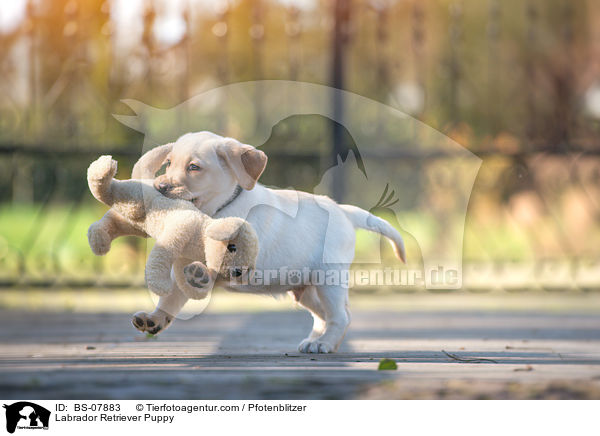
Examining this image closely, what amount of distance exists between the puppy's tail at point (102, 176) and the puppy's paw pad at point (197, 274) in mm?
347

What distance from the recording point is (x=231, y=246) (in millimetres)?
2121

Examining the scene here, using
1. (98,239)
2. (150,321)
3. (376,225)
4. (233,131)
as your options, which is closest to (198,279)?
(150,321)

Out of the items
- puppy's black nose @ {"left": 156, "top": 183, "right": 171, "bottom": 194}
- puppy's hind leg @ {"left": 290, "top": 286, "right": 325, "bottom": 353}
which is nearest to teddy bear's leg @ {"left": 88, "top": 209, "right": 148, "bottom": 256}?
puppy's black nose @ {"left": 156, "top": 183, "right": 171, "bottom": 194}

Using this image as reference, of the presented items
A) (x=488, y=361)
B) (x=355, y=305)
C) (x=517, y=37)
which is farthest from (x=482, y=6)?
(x=488, y=361)

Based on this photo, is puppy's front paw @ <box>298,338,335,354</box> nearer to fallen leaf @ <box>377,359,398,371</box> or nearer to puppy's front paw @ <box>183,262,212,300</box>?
fallen leaf @ <box>377,359,398,371</box>

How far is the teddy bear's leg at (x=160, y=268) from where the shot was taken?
2.09m

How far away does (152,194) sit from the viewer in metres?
2.25

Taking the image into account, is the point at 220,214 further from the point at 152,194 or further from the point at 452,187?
the point at 452,187

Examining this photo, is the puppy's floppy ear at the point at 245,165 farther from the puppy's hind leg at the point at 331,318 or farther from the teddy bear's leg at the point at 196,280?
the puppy's hind leg at the point at 331,318

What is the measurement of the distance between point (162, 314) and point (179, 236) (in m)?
0.26

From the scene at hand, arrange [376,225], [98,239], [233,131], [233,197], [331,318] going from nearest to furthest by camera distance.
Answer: [98,239]
[233,197]
[331,318]
[376,225]
[233,131]
